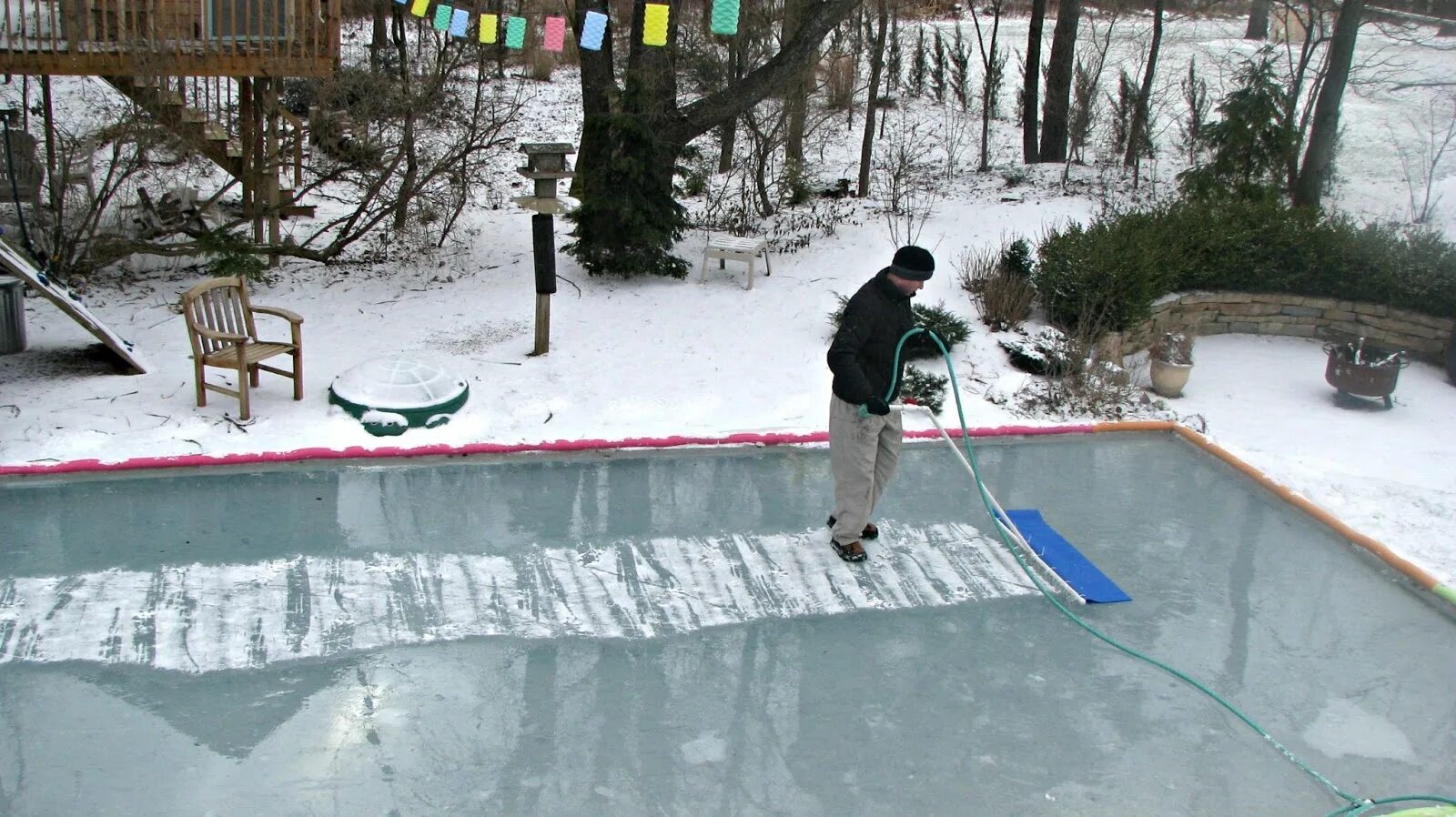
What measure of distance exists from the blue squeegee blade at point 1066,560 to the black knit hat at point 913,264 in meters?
1.62

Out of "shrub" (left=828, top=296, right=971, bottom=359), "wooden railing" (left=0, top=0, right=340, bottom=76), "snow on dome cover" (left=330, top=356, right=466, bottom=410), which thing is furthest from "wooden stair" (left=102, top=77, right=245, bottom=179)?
"shrub" (left=828, top=296, right=971, bottom=359)

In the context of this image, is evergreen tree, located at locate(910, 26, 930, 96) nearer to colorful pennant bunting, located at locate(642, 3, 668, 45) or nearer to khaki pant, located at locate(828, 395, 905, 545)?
colorful pennant bunting, located at locate(642, 3, 668, 45)

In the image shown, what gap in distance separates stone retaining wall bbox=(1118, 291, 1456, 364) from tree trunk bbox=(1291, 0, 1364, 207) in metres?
1.89

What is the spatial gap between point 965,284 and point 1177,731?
570 centimetres

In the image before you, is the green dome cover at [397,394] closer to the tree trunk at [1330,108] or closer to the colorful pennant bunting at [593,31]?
the colorful pennant bunting at [593,31]

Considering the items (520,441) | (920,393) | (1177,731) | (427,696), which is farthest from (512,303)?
(1177,731)

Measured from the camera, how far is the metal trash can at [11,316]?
302 inches

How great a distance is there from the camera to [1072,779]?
161 inches

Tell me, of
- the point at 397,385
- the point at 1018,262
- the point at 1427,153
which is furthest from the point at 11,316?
the point at 1427,153

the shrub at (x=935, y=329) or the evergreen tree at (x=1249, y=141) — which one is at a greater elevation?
the evergreen tree at (x=1249, y=141)

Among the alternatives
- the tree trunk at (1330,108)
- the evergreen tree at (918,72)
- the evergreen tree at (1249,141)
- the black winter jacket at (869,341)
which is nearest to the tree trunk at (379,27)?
the evergreen tree at (918,72)

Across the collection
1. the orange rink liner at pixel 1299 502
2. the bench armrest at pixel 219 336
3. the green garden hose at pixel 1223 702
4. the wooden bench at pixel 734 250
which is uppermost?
the wooden bench at pixel 734 250

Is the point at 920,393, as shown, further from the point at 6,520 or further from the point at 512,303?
the point at 6,520

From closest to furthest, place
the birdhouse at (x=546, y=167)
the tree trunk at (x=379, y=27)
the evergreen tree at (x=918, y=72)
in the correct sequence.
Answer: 1. the birdhouse at (x=546, y=167)
2. the tree trunk at (x=379, y=27)
3. the evergreen tree at (x=918, y=72)
